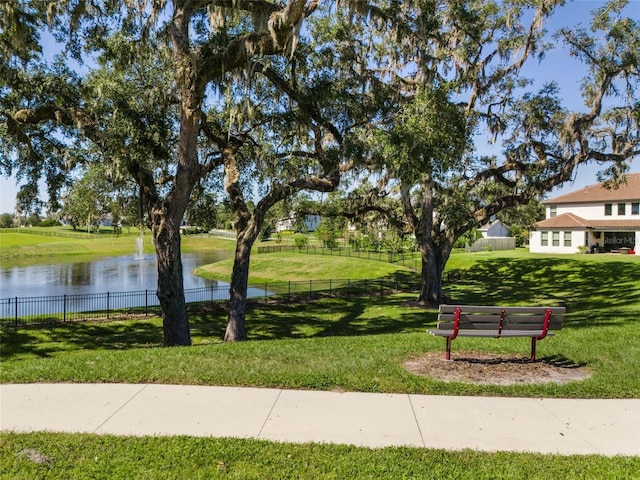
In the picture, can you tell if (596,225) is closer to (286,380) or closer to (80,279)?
(286,380)

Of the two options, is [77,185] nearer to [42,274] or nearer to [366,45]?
[366,45]

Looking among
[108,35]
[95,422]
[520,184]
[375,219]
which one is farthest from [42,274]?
[95,422]

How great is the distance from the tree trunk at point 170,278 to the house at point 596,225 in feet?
125

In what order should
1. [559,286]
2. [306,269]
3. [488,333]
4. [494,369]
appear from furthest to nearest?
[306,269] < [559,286] < [488,333] < [494,369]

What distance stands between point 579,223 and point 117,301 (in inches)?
1473

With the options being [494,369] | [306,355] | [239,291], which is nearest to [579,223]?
[239,291]

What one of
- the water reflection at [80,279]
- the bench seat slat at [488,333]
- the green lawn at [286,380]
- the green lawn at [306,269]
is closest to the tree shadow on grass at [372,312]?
the green lawn at [286,380]

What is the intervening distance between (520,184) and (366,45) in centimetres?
892

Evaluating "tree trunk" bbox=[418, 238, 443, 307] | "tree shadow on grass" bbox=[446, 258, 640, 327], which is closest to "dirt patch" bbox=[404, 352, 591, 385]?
"tree shadow on grass" bbox=[446, 258, 640, 327]

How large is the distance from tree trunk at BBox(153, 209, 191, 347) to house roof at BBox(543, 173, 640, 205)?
127ft

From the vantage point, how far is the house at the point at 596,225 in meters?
40.4

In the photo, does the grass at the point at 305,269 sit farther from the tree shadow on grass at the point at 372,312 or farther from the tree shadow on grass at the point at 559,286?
the tree shadow on grass at the point at 559,286

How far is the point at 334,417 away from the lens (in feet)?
17.2

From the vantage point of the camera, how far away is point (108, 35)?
13.4 m
